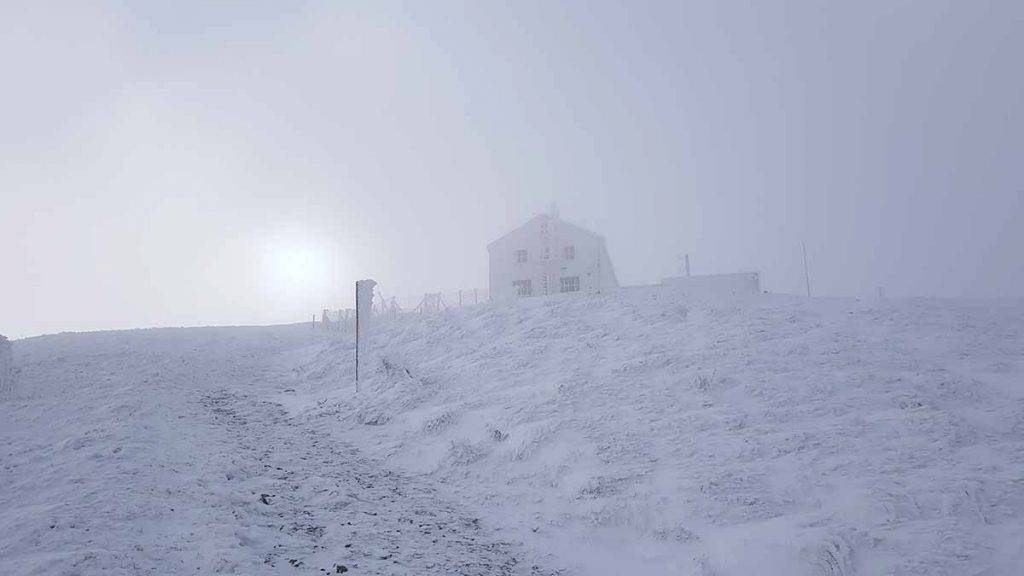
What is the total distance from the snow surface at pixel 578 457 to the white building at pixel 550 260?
27242 mm

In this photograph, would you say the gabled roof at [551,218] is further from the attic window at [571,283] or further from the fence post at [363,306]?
the fence post at [363,306]

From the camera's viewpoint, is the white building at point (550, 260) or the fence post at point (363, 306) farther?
the white building at point (550, 260)

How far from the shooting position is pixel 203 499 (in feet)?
30.8

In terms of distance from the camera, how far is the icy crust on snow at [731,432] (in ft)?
28.1

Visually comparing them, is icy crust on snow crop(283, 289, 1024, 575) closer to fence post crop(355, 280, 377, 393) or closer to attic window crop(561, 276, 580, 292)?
fence post crop(355, 280, 377, 393)

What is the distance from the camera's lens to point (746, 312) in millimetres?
20141

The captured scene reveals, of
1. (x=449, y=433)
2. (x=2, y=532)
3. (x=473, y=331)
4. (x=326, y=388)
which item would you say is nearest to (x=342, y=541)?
(x=2, y=532)

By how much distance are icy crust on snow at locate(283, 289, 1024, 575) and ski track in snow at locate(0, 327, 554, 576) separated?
3.96ft

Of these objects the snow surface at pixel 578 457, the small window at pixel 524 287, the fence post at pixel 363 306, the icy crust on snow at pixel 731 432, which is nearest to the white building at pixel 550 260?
the small window at pixel 524 287

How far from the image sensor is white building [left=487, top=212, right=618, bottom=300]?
48.1 m

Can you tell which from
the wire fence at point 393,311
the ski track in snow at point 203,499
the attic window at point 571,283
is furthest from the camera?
the attic window at point 571,283

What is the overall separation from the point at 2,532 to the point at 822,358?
57.0 feet

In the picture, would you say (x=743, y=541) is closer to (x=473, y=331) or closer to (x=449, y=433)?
(x=449, y=433)

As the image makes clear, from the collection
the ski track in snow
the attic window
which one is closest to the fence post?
the ski track in snow
